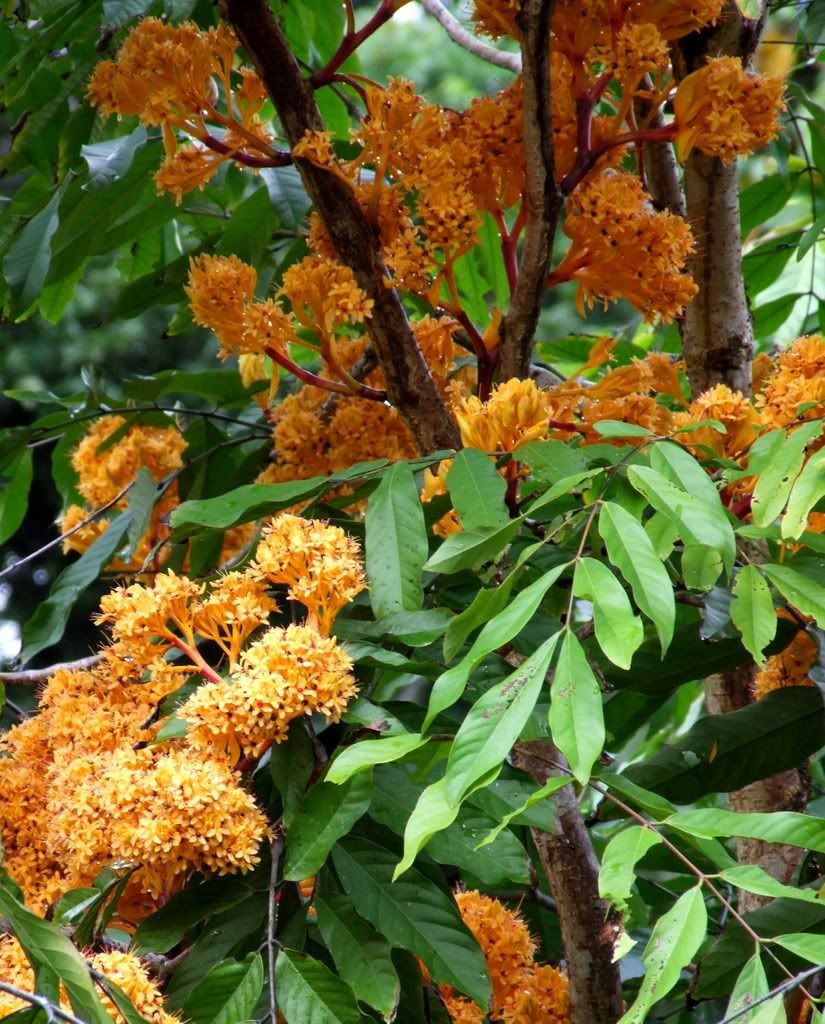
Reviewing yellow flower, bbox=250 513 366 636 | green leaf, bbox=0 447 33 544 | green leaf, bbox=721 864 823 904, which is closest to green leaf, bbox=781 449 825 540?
green leaf, bbox=721 864 823 904

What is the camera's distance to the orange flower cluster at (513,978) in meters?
1.24

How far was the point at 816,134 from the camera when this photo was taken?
171cm

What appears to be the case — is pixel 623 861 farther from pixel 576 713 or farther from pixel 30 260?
pixel 30 260

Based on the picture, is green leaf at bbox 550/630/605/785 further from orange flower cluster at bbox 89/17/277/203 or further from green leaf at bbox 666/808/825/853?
orange flower cluster at bbox 89/17/277/203

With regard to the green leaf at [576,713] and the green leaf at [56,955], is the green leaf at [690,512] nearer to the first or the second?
the green leaf at [576,713]

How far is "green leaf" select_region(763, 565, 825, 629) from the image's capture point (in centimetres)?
94

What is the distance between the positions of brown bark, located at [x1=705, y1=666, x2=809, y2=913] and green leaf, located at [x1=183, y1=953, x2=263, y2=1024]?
0.66 m

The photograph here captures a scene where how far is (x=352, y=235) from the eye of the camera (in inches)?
48.6

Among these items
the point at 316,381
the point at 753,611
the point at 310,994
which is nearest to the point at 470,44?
the point at 316,381

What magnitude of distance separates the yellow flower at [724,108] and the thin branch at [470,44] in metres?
0.53

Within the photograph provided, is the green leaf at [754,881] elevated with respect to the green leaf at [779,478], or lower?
lower

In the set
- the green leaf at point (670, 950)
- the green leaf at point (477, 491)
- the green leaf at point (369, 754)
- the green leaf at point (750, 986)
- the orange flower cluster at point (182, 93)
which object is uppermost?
the orange flower cluster at point (182, 93)

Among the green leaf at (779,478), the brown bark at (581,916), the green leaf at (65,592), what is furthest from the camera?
the green leaf at (65,592)

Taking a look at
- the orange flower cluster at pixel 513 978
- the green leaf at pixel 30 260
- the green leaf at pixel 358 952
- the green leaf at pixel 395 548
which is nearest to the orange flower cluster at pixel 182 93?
the green leaf at pixel 30 260
